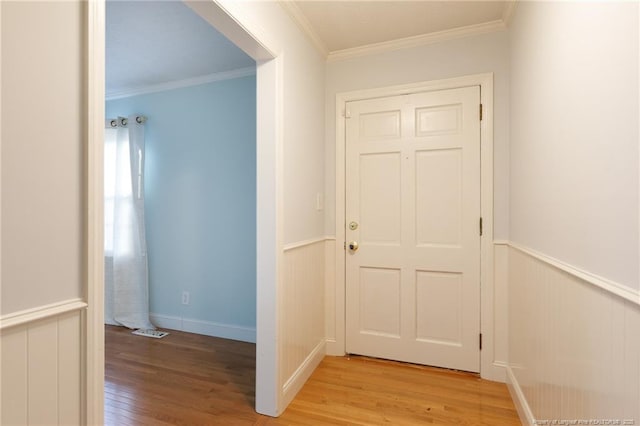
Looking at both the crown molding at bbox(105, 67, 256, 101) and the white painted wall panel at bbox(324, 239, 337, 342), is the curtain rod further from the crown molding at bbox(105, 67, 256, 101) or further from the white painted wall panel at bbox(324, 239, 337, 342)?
the white painted wall panel at bbox(324, 239, 337, 342)

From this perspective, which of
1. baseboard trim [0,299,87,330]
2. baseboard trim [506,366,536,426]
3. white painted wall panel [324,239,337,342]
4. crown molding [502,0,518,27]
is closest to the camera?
baseboard trim [0,299,87,330]

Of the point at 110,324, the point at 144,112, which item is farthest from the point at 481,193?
the point at 110,324

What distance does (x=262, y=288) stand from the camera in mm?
1818

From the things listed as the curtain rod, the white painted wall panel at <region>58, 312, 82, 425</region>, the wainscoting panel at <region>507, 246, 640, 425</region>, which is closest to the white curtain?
the curtain rod

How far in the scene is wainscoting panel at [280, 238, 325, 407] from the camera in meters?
1.90

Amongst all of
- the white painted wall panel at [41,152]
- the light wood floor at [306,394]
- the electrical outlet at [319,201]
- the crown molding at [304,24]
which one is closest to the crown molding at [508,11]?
the crown molding at [304,24]

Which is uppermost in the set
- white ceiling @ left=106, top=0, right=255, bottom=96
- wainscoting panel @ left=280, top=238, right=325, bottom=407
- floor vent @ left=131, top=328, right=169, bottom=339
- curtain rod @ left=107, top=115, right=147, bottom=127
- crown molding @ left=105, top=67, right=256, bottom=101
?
white ceiling @ left=106, top=0, right=255, bottom=96

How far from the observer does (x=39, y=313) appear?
29.2 inches

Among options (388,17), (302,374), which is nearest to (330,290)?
(302,374)

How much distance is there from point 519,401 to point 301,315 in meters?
1.35

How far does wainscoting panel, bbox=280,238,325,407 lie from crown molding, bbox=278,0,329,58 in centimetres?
146

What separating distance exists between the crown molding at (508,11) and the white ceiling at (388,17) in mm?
15

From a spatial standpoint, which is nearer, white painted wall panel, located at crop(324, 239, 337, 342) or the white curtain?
white painted wall panel, located at crop(324, 239, 337, 342)

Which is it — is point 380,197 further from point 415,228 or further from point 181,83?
point 181,83
